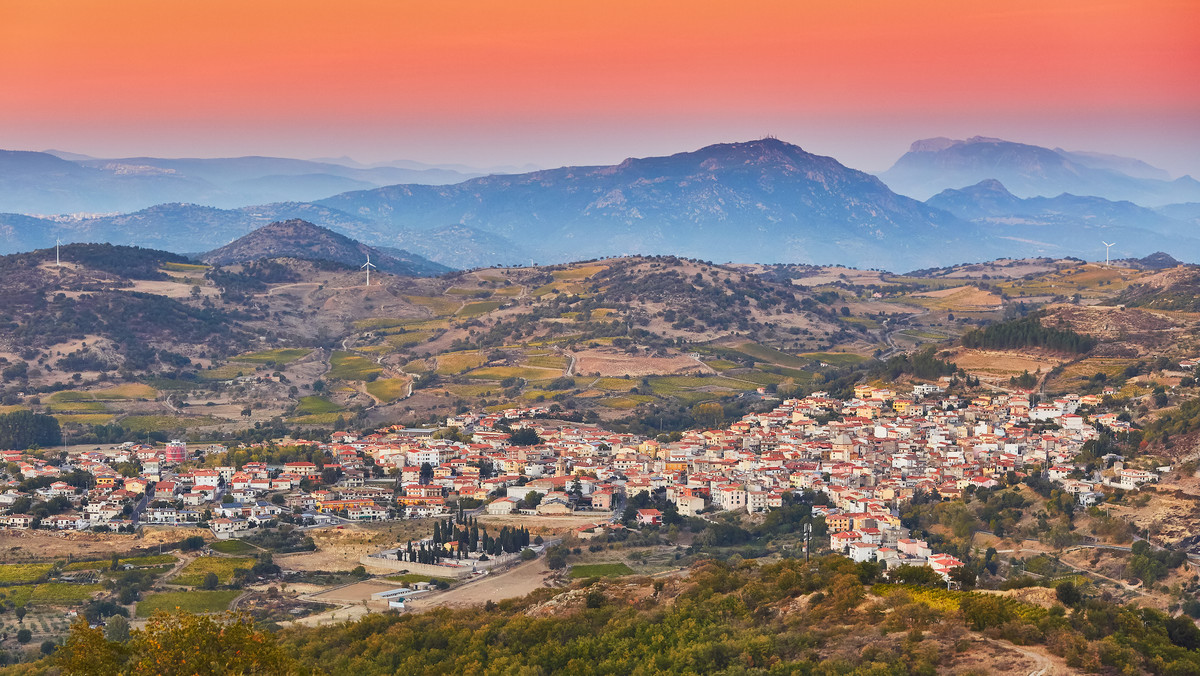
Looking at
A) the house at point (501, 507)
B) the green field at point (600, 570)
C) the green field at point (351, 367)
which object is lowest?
the green field at point (600, 570)

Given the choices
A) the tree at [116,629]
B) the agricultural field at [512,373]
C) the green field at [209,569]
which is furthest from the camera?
Answer: the agricultural field at [512,373]

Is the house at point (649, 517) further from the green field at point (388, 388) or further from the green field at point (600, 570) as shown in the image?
the green field at point (388, 388)

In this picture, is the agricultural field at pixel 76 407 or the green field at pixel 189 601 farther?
the agricultural field at pixel 76 407

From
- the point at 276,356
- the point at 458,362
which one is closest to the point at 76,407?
the point at 276,356

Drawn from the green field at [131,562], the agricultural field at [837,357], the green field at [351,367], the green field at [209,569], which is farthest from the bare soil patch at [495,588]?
the agricultural field at [837,357]

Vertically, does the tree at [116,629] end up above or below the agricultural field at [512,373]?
below

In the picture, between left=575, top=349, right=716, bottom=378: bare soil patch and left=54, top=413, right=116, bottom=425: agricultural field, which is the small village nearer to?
left=54, top=413, right=116, bottom=425: agricultural field
